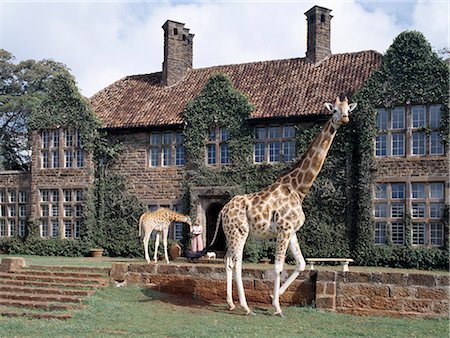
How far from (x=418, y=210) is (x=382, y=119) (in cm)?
362

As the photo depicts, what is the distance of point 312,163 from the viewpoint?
13.6 metres

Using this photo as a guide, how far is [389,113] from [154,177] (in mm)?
10218

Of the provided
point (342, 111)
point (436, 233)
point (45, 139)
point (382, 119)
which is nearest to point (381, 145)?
point (382, 119)

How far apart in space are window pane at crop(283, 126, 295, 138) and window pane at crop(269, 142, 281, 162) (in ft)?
1.58

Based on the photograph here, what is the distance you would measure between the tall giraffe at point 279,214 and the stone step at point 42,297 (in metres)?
3.78

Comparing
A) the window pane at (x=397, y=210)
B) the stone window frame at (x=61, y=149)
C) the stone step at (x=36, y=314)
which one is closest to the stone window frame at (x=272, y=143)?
the window pane at (x=397, y=210)

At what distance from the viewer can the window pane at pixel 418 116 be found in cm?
2212

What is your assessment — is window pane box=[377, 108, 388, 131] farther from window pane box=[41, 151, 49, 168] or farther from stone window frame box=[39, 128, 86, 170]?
window pane box=[41, 151, 49, 168]

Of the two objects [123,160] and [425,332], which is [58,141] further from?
[425,332]

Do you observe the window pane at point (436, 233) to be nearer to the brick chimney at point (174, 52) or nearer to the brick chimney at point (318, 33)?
the brick chimney at point (318, 33)

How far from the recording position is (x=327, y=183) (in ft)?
76.0

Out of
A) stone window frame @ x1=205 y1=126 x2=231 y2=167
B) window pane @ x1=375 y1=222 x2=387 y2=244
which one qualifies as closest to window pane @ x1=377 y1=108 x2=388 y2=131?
window pane @ x1=375 y1=222 x2=387 y2=244

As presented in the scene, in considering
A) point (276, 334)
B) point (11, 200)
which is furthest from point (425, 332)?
point (11, 200)

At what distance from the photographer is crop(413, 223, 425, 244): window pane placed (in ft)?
71.7
